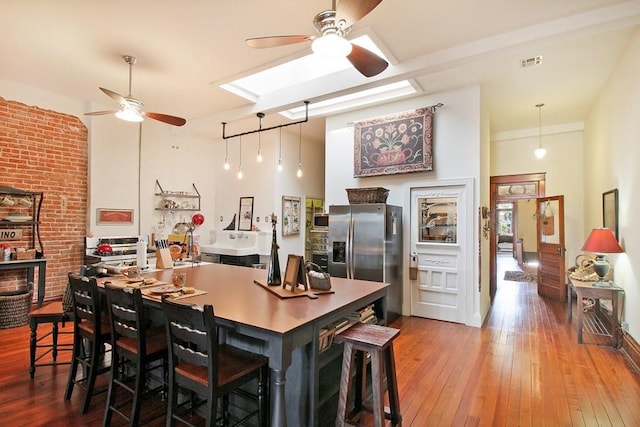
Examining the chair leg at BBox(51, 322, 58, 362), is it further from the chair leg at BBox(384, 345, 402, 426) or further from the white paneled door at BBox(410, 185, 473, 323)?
the white paneled door at BBox(410, 185, 473, 323)

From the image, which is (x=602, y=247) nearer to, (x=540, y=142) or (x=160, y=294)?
(x=540, y=142)

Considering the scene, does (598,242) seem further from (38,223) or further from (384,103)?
(38,223)

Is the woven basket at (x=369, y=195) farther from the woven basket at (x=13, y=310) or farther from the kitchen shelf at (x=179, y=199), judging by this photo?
the woven basket at (x=13, y=310)

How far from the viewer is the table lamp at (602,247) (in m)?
3.61

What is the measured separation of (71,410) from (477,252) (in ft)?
14.3

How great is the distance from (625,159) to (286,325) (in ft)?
14.1

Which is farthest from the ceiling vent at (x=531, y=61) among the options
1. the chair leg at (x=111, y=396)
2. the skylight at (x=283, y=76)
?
the chair leg at (x=111, y=396)

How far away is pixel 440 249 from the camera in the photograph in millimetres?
4477

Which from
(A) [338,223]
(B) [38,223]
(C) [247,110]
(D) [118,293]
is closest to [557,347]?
(A) [338,223]

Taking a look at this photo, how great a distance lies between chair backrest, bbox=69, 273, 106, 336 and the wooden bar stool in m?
1.67

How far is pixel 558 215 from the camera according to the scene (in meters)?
5.86

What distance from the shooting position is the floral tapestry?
177 inches

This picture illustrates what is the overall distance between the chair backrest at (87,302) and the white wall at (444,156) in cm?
371

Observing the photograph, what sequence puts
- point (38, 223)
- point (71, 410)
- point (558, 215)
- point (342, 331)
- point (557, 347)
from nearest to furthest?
1. point (342, 331)
2. point (71, 410)
3. point (557, 347)
4. point (38, 223)
5. point (558, 215)
